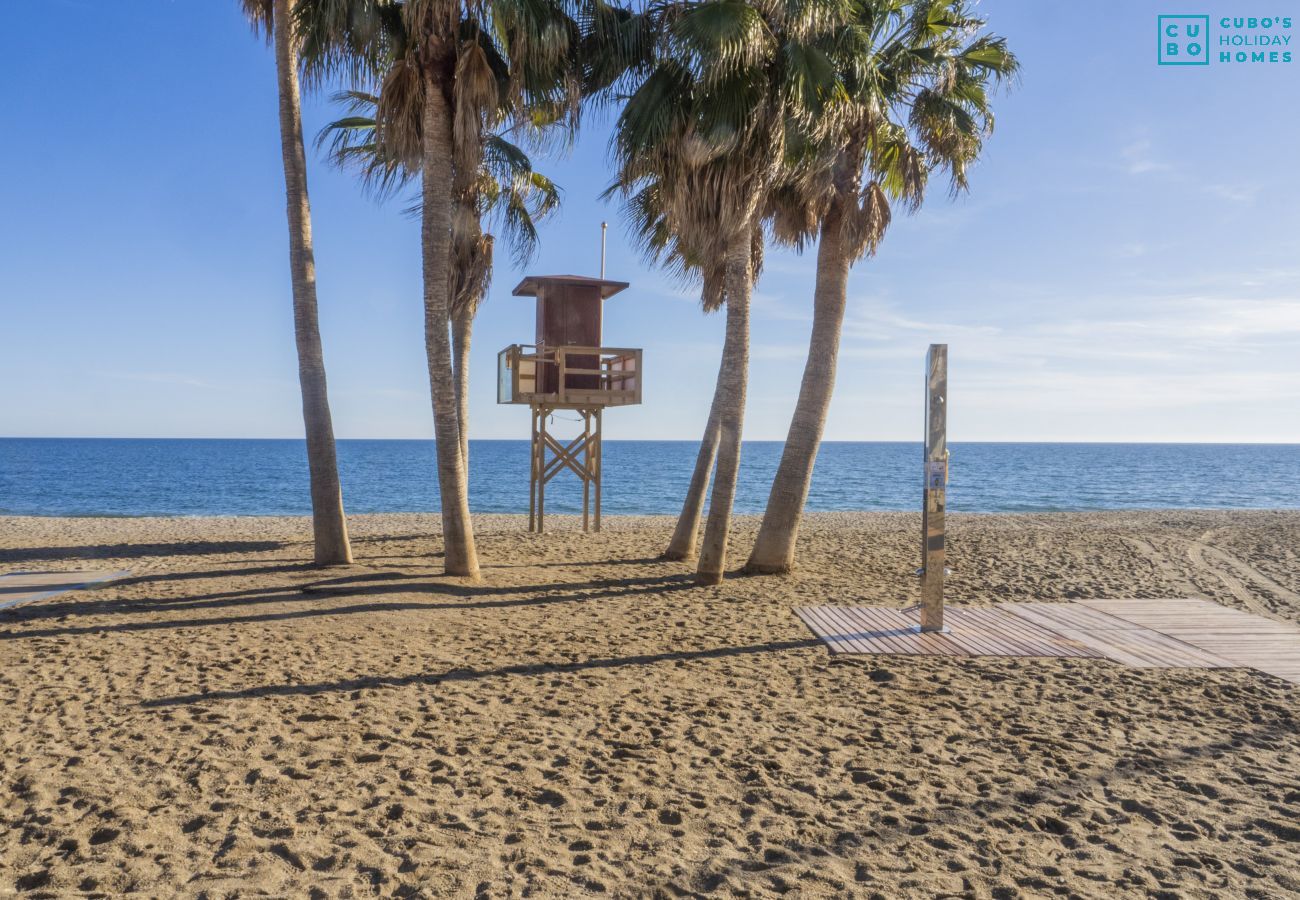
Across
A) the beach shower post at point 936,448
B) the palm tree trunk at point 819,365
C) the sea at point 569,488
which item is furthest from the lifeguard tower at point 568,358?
the sea at point 569,488

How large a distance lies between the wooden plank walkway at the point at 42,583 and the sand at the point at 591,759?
420 mm

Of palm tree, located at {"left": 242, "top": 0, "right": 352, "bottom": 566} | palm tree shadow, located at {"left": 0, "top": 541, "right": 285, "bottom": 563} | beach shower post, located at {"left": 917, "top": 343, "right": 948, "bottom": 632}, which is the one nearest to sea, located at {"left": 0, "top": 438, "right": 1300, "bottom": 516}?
palm tree shadow, located at {"left": 0, "top": 541, "right": 285, "bottom": 563}

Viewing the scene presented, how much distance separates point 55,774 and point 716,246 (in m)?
9.83

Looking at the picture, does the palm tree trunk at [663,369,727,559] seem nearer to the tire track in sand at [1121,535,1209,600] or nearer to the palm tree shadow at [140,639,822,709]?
the palm tree shadow at [140,639,822,709]

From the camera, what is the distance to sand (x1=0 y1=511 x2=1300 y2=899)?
3.79 m

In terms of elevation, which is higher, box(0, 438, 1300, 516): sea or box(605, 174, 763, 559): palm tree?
box(605, 174, 763, 559): palm tree

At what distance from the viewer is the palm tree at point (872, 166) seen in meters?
11.2

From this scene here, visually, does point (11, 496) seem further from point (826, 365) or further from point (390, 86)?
point (826, 365)

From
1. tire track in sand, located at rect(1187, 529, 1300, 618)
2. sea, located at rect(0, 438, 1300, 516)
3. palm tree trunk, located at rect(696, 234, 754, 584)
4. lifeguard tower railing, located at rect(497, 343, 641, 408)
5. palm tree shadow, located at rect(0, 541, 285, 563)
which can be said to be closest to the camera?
tire track in sand, located at rect(1187, 529, 1300, 618)

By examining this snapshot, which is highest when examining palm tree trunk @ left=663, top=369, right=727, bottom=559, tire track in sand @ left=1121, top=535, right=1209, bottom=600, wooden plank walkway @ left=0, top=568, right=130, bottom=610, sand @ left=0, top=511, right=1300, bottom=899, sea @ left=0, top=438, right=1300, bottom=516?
palm tree trunk @ left=663, top=369, right=727, bottom=559

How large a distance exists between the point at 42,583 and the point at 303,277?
5.10 metres

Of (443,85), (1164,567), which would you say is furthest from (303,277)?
(1164,567)

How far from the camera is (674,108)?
10391mm

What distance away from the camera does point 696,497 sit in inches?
527
